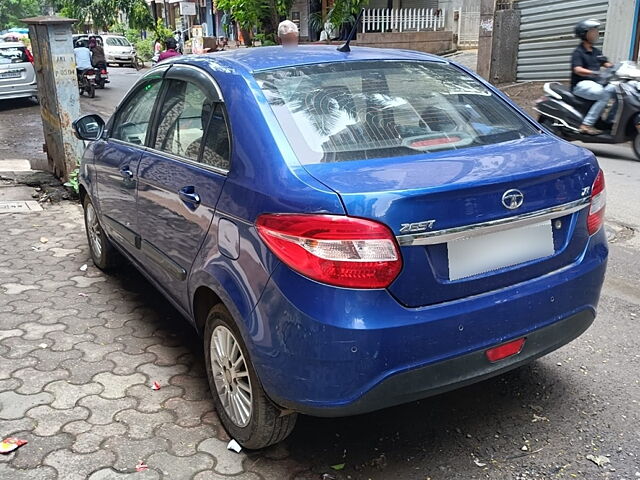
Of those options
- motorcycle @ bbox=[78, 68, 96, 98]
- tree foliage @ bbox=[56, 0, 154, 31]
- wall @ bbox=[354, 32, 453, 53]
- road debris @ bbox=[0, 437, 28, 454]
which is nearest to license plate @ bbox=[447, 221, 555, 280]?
road debris @ bbox=[0, 437, 28, 454]

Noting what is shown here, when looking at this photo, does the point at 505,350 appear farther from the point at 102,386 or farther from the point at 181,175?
the point at 102,386

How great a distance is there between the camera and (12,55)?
1408 cm

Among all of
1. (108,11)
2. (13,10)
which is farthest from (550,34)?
(13,10)

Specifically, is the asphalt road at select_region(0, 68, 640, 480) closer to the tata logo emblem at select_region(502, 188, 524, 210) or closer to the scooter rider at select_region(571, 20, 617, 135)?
the tata logo emblem at select_region(502, 188, 524, 210)

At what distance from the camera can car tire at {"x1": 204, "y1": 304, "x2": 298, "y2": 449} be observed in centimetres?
254

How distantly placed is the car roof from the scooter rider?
19.1 ft

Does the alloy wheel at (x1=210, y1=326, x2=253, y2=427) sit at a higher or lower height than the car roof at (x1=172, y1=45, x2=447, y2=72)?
lower

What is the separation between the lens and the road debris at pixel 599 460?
2.58 metres

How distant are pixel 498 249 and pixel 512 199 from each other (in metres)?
0.19

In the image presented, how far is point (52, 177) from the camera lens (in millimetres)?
7871

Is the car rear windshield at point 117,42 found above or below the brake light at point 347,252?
above

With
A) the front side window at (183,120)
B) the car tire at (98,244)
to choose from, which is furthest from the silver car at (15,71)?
the front side window at (183,120)

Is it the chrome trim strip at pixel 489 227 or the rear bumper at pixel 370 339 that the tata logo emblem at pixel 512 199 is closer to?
the chrome trim strip at pixel 489 227

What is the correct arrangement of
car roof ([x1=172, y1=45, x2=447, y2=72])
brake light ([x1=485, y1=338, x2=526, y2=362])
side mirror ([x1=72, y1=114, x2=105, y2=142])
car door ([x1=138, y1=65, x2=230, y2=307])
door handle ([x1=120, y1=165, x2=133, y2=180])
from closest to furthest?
brake light ([x1=485, y1=338, x2=526, y2=362])
car door ([x1=138, y1=65, x2=230, y2=307])
car roof ([x1=172, y1=45, x2=447, y2=72])
door handle ([x1=120, y1=165, x2=133, y2=180])
side mirror ([x1=72, y1=114, x2=105, y2=142])
